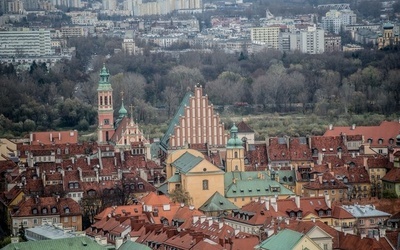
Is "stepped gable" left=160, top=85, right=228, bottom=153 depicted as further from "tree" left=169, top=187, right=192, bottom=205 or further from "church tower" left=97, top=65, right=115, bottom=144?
"tree" left=169, top=187, right=192, bottom=205

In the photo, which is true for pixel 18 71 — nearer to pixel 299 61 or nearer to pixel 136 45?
pixel 299 61

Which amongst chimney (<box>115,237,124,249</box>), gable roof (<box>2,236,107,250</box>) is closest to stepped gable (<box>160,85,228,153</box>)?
chimney (<box>115,237,124,249</box>)

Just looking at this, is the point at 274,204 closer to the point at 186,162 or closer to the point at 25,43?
the point at 186,162

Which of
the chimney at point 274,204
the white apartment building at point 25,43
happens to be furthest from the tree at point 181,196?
the white apartment building at point 25,43

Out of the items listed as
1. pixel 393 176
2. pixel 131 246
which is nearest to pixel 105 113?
pixel 393 176

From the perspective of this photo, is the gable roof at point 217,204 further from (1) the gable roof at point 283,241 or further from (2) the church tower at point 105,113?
(2) the church tower at point 105,113
